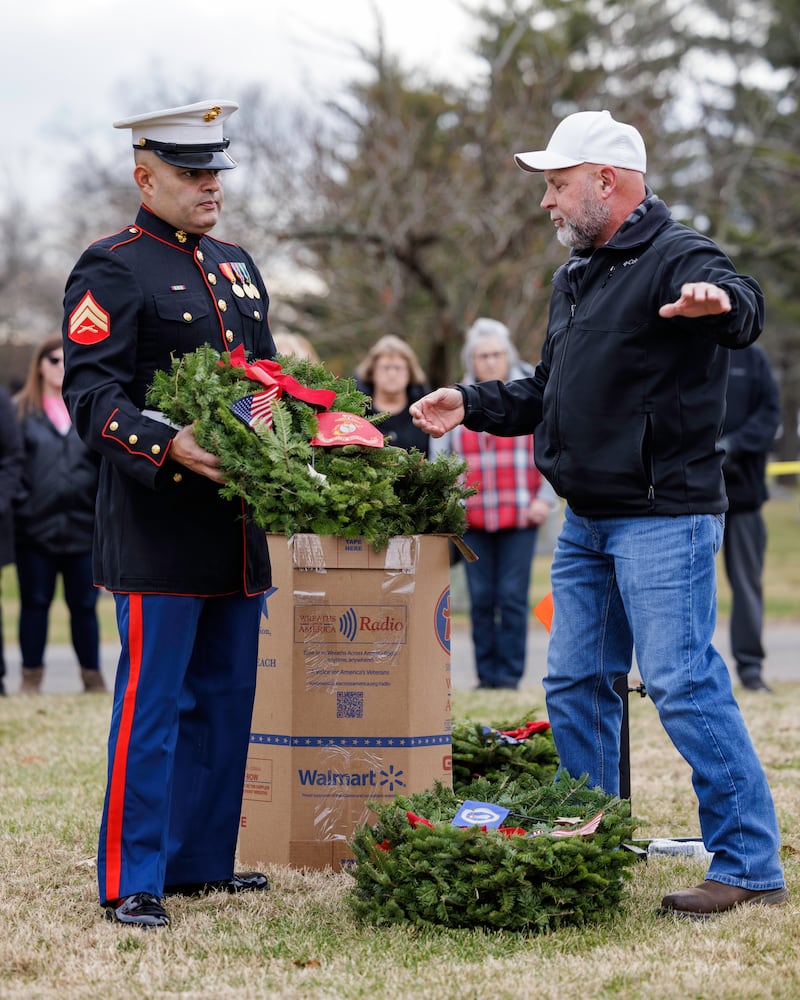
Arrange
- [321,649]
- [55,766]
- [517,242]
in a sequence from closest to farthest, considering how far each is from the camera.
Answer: [321,649] < [55,766] < [517,242]

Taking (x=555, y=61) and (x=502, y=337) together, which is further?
(x=555, y=61)

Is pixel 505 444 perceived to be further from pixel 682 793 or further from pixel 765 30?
pixel 765 30

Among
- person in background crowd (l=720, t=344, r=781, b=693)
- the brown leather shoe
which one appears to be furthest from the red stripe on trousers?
person in background crowd (l=720, t=344, r=781, b=693)

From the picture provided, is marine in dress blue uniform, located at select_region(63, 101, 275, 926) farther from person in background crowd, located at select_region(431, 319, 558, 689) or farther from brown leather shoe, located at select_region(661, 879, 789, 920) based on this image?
person in background crowd, located at select_region(431, 319, 558, 689)

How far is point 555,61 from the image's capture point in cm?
1939

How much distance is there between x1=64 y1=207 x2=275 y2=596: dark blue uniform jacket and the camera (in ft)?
12.8

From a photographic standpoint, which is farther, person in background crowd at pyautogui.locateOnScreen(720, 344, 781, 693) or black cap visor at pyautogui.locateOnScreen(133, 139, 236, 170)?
person in background crowd at pyautogui.locateOnScreen(720, 344, 781, 693)

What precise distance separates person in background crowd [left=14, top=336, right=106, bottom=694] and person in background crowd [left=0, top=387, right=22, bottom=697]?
12 centimetres

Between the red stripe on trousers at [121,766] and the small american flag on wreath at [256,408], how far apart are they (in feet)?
2.01

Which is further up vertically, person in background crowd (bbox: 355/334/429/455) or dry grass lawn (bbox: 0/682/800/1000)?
person in background crowd (bbox: 355/334/429/455)

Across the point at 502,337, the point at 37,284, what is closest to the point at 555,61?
the point at 502,337

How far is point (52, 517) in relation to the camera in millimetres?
9086

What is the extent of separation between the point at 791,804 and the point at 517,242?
12.7 m

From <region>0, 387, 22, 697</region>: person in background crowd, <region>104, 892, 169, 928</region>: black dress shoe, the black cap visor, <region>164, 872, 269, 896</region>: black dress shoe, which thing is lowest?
<region>164, 872, 269, 896</region>: black dress shoe
